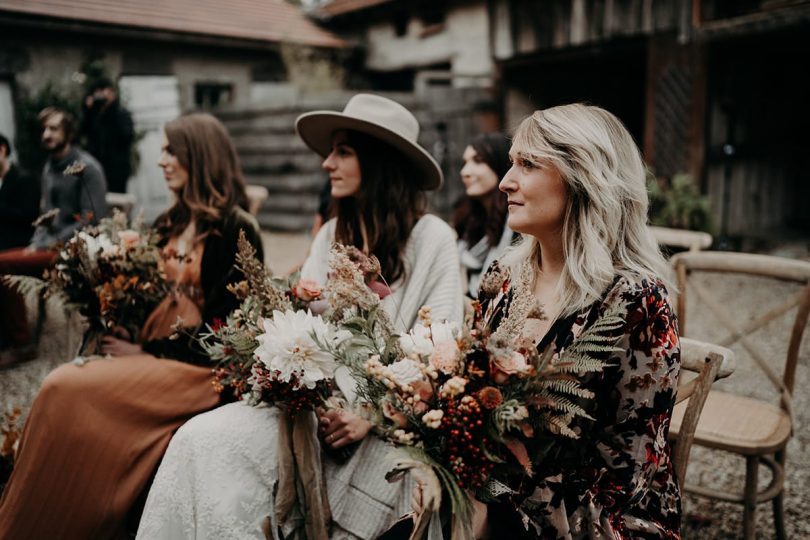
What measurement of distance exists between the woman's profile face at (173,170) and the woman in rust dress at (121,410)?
0.02 metres

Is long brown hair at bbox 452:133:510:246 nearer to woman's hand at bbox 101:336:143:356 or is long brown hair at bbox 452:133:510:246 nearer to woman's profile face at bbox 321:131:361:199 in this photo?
woman's profile face at bbox 321:131:361:199

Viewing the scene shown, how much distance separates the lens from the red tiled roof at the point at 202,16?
31.0 ft

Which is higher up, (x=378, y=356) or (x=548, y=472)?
(x=378, y=356)

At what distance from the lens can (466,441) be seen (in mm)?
1304

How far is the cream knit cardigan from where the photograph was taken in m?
2.48

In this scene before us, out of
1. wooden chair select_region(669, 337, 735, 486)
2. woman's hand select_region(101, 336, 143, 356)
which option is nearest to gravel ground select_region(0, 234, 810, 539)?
woman's hand select_region(101, 336, 143, 356)

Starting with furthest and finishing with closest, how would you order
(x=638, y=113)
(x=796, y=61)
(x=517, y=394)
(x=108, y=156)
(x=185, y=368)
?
(x=638, y=113), (x=796, y=61), (x=108, y=156), (x=185, y=368), (x=517, y=394)

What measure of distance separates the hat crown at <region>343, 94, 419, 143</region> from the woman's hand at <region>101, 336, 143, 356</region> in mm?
1309

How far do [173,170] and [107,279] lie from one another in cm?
63

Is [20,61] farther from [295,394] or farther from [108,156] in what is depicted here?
[295,394]

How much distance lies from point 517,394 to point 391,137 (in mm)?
1517

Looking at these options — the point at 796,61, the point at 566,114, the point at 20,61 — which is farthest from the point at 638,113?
the point at 566,114

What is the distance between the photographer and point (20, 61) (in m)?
9.20

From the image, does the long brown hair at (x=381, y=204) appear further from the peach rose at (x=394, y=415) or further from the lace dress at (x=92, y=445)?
the peach rose at (x=394, y=415)
